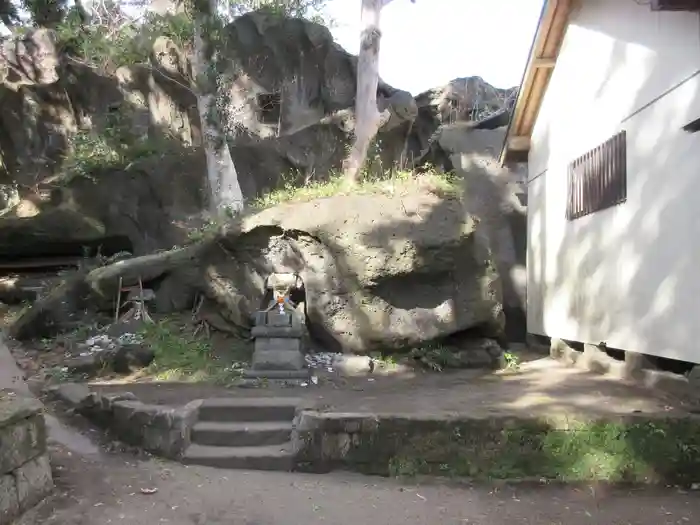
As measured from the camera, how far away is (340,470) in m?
Answer: 5.95

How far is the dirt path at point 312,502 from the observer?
471 cm

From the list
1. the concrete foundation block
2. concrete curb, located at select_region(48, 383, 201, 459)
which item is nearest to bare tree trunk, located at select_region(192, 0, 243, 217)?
concrete curb, located at select_region(48, 383, 201, 459)

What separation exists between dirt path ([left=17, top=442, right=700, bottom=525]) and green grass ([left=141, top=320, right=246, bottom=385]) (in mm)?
3096

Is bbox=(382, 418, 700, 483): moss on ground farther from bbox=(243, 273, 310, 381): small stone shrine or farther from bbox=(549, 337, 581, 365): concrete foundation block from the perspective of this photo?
bbox=(549, 337, 581, 365): concrete foundation block

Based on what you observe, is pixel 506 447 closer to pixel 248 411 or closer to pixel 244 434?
pixel 244 434

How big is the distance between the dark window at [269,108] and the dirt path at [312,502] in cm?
1426

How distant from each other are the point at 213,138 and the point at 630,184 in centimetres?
898

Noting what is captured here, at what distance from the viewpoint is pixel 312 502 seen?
5074 mm

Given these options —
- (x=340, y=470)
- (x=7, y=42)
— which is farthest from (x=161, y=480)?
(x=7, y=42)

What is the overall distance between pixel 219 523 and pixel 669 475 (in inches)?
165

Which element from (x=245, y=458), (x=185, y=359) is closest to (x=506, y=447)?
(x=245, y=458)

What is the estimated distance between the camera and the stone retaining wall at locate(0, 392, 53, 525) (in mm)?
4281

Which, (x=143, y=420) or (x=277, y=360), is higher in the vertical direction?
(x=277, y=360)

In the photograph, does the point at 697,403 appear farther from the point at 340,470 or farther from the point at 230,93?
the point at 230,93
